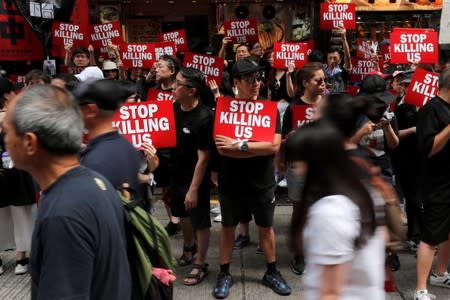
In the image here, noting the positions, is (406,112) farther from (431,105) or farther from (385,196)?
(385,196)

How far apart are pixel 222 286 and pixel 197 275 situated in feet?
1.08

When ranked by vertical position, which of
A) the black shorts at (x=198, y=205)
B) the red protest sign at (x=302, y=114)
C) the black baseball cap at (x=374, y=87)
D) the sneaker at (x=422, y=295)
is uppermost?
the black baseball cap at (x=374, y=87)

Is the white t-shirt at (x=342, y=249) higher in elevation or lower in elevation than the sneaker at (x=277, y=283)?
higher

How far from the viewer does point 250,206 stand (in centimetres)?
442

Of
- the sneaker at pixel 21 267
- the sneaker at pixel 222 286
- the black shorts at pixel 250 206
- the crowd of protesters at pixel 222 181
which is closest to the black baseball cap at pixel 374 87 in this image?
the crowd of protesters at pixel 222 181

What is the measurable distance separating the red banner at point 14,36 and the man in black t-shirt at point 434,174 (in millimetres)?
6110

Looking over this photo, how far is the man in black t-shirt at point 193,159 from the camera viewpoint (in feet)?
14.8

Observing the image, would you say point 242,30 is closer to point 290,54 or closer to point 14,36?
point 290,54

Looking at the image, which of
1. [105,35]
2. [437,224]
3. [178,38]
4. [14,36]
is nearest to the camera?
[437,224]

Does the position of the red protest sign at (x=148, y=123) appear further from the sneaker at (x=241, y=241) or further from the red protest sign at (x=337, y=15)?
the red protest sign at (x=337, y=15)

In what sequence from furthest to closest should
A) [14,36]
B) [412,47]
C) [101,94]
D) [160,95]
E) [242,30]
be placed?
[242,30] < [14,36] < [412,47] < [160,95] < [101,94]

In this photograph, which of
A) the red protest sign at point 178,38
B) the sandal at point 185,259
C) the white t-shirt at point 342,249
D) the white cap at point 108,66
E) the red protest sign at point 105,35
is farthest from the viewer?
the red protest sign at point 105,35

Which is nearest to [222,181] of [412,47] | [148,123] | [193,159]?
[193,159]

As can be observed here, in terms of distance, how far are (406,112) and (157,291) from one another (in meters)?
3.83
